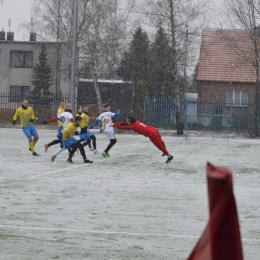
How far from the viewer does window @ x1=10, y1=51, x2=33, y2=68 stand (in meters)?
60.9

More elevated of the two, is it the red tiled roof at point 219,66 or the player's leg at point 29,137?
the red tiled roof at point 219,66

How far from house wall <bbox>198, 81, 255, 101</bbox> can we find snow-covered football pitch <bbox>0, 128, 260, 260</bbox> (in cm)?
2812

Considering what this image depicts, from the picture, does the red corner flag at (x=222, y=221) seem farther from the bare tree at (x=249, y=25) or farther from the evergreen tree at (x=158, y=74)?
the evergreen tree at (x=158, y=74)

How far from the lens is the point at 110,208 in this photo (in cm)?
1031

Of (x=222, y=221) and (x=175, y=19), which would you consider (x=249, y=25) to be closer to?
(x=175, y=19)

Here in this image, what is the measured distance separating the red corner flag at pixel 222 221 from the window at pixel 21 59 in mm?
60694

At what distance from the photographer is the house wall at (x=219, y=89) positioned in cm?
4794

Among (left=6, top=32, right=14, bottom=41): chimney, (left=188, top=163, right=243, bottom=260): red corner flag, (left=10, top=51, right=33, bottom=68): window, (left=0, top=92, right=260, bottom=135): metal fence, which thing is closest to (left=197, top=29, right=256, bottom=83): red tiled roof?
(left=0, top=92, right=260, bottom=135): metal fence

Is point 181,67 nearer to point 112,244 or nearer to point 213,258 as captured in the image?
point 112,244

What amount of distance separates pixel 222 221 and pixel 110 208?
30.4 ft

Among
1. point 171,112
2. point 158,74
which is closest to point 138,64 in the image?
point 158,74

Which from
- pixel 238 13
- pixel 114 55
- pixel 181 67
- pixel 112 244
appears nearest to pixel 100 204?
pixel 112 244

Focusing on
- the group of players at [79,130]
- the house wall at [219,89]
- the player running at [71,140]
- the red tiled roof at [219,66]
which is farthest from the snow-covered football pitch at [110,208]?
the house wall at [219,89]

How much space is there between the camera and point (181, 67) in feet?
143
